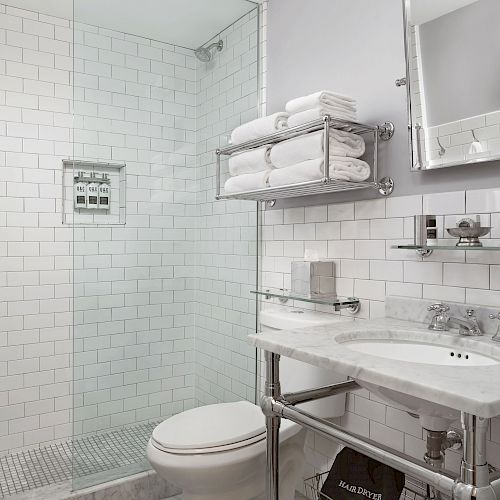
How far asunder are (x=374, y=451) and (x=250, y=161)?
138cm

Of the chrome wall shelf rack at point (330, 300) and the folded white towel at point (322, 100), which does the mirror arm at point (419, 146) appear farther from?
the chrome wall shelf rack at point (330, 300)

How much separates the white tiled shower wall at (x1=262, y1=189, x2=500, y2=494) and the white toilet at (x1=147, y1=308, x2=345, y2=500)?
8.3 inches

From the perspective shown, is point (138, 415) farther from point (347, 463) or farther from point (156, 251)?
point (347, 463)

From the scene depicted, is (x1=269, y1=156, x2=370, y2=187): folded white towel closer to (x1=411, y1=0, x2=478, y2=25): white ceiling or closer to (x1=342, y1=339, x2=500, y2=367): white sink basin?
(x1=411, y1=0, x2=478, y2=25): white ceiling

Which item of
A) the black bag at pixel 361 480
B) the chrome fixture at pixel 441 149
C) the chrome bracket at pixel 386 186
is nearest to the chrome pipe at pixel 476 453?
the black bag at pixel 361 480

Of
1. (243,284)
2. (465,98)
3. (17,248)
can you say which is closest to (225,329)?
(243,284)

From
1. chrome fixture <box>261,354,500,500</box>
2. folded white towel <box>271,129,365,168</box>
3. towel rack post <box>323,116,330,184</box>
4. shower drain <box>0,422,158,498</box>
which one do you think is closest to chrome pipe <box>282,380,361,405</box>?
chrome fixture <box>261,354,500,500</box>

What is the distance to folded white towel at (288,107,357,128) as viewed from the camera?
187cm

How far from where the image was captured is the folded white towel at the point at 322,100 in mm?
1868

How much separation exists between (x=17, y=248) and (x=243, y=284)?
Answer: 1337mm

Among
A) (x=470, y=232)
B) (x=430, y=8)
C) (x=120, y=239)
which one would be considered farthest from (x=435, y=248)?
(x=120, y=239)

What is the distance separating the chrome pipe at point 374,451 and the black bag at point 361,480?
0.32 meters

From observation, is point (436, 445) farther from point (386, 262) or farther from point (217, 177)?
point (217, 177)

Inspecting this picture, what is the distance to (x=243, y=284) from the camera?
2.59 meters
